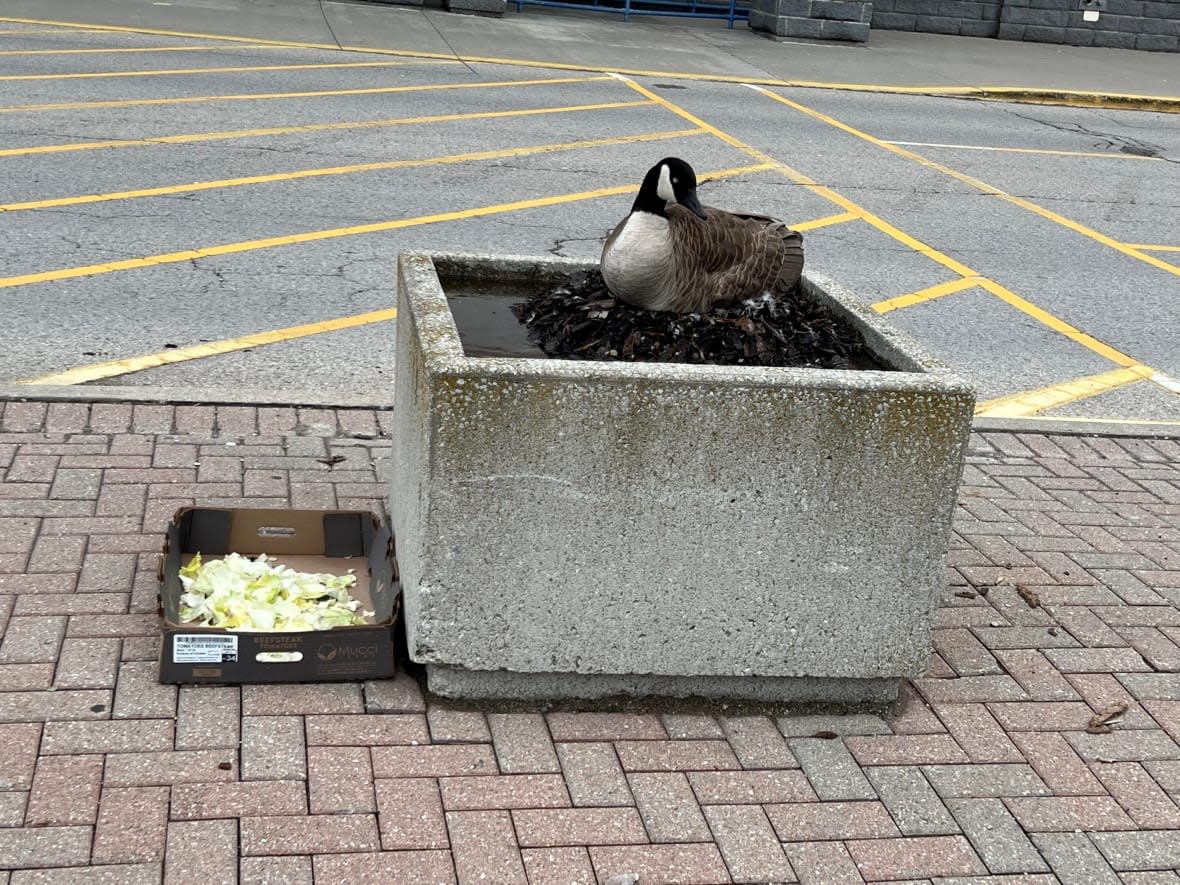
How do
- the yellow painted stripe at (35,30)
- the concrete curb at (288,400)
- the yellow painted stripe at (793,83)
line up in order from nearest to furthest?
the concrete curb at (288,400)
the yellow painted stripe at (35,30)
the yellow painted stripe at (793,83)

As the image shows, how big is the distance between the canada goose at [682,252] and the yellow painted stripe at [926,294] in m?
3.80

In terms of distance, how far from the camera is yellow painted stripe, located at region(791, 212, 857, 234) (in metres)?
10.1

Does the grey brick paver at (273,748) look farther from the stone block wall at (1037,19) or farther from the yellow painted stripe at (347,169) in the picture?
the stone block wall at (1037,19)

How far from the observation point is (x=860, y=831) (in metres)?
3.54

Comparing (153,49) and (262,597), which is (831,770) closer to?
(262,597)

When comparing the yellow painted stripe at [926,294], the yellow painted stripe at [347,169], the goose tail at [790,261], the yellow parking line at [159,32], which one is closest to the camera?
the goose tail at [790,261]

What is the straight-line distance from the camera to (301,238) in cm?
870

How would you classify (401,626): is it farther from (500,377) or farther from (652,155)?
(652,155)

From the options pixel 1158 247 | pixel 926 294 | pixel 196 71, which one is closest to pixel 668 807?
pixel 926 294

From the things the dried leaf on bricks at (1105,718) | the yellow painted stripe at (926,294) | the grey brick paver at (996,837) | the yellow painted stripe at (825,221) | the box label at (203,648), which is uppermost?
the yellow painted stripe at (825,221)

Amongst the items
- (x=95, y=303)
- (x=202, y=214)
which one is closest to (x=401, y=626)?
(x=95, y=303)

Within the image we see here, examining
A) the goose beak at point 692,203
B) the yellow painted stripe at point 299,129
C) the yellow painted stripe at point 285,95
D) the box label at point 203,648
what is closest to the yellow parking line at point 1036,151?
the yellow painted stripe at point 299,129

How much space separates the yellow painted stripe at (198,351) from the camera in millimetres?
6203

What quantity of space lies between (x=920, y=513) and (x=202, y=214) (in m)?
6.34
